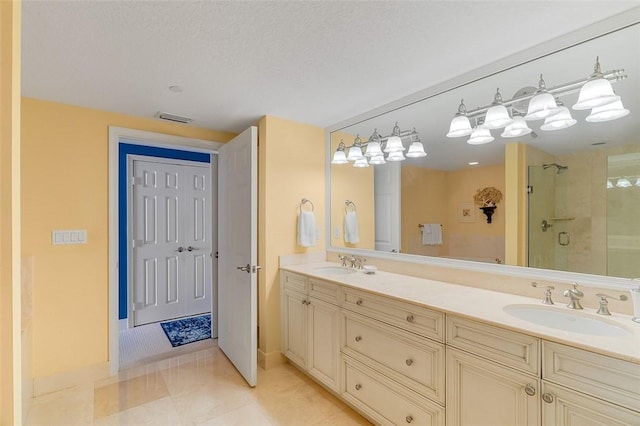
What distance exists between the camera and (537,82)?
169cm

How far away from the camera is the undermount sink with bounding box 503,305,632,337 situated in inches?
50.9

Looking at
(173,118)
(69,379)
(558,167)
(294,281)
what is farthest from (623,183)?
(69,379)

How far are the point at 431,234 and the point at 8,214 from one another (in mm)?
2267

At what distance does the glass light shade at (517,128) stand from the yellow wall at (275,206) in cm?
173

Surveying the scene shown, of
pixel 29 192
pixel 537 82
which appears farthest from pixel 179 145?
pixel 537 82

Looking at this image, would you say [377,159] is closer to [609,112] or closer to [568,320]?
[609,112]

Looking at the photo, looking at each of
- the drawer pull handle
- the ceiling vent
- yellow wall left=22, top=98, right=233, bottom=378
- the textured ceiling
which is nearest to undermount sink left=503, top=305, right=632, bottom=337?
the drawer pull handle

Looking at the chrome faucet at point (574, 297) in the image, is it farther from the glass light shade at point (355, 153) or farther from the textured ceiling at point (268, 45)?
the glass light shade at point (355, 153)

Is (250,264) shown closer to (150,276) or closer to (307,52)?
(307,52)

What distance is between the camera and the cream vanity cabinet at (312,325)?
7.02 ft

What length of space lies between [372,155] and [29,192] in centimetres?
273

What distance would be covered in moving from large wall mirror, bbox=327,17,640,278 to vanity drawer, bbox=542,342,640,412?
634 mm

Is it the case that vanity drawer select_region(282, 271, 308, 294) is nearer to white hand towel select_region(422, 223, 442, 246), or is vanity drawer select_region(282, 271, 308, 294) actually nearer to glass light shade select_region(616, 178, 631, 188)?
white hand towel select_region(422, 223, 442, 246)

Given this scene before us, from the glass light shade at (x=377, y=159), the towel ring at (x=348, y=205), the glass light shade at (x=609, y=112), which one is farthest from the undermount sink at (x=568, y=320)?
the towel ring at (x=348, y=205)
